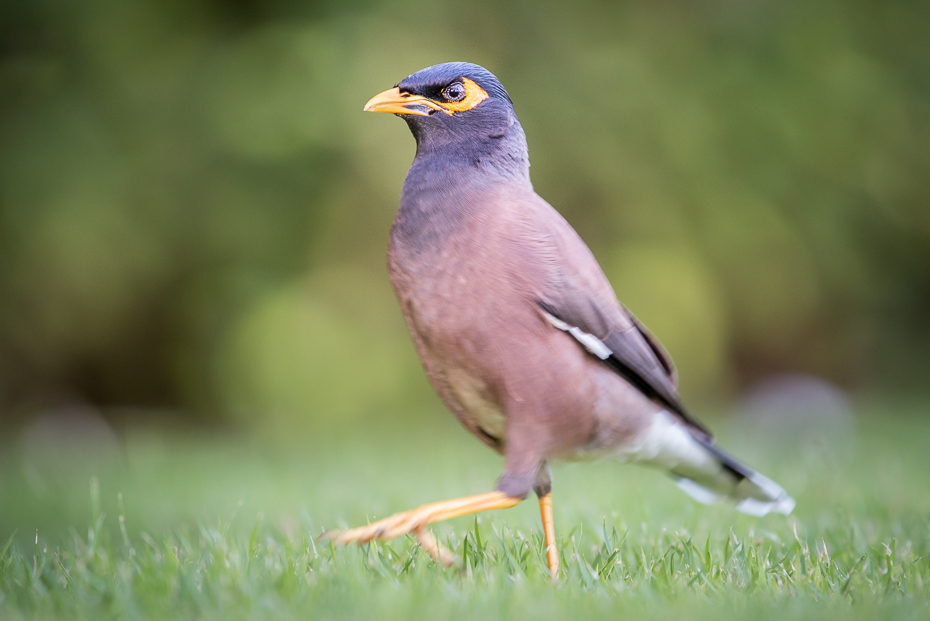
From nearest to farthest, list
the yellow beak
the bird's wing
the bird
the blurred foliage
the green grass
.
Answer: the green grass
the bird
the bird's wing
the yellow beak
the blurred foliage

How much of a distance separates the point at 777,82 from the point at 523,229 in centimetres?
546

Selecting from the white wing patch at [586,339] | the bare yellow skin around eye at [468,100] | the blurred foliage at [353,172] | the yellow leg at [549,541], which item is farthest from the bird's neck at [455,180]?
the blurred foliage at [353,172]

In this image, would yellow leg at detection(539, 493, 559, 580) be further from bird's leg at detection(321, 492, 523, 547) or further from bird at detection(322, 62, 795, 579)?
bird's leg at detection(321, 492, 523, 547)

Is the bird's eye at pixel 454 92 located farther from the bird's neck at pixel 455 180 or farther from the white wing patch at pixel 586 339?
the white wing patch at pixel 586 339

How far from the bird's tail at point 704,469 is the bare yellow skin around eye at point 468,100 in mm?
1317

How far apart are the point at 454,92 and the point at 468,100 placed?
57mm

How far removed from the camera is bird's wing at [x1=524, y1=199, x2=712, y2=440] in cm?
271

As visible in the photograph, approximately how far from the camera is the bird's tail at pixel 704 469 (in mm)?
3133

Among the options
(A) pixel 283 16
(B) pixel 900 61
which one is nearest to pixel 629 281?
(B) pixel 900 61

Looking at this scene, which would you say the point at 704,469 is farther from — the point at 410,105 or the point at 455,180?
the point at 410,105

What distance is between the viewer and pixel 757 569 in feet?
8.35

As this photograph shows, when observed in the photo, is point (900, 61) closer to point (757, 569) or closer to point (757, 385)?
point (757, 385)

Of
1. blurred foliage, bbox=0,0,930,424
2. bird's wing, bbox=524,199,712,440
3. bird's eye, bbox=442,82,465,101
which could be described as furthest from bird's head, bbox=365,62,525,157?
blurred foliage, bbox=0,0,930,424

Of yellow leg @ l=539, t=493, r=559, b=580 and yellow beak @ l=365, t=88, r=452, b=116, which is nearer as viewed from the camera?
yellow leg @ l=539, t=493, r=559, b=580
